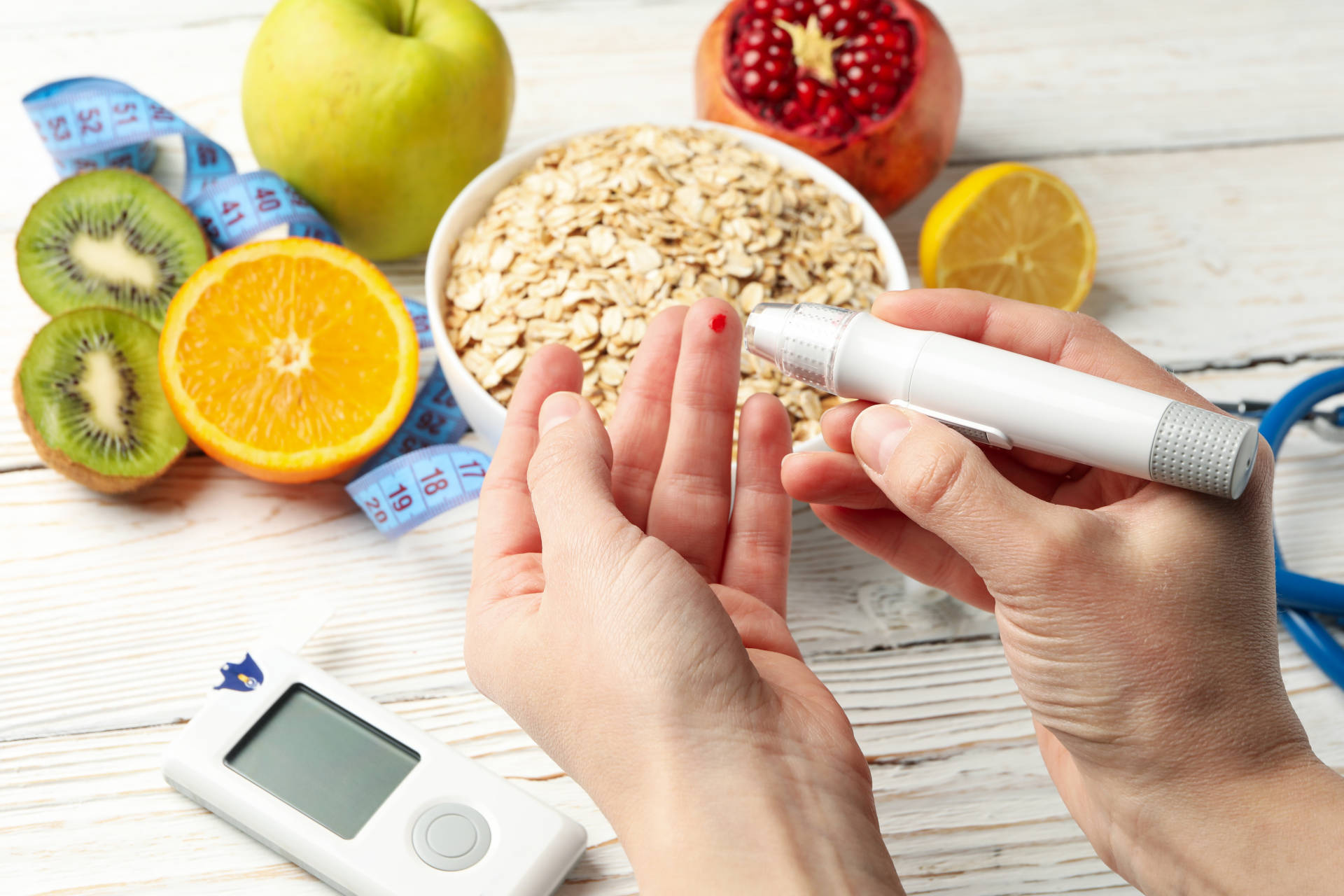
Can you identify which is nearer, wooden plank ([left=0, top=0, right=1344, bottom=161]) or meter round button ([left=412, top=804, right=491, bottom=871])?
meter round button ([left=412, top=804, right=491, bottom=871])

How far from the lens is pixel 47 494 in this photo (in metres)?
0.96

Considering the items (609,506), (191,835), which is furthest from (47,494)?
(609,506)

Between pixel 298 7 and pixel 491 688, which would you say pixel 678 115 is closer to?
pixel 298 7

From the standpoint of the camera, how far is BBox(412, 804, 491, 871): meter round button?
74 cm

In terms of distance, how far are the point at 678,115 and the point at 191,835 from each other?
3.16 feet

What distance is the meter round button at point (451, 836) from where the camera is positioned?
749 mm

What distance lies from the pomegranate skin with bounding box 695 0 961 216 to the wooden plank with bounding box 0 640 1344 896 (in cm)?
52

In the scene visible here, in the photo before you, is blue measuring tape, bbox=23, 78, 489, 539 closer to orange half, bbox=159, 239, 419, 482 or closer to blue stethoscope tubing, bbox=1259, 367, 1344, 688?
orange half, bbox=159, 239, 419, 482

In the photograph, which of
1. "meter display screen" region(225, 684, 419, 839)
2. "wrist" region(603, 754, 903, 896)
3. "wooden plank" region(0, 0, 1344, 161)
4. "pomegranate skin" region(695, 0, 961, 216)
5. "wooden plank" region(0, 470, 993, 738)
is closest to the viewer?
"wrist" region(603, 754, 903, 896)

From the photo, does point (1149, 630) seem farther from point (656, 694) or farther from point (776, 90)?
point (776, 90)

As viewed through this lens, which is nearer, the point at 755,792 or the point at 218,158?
the point at 755,792

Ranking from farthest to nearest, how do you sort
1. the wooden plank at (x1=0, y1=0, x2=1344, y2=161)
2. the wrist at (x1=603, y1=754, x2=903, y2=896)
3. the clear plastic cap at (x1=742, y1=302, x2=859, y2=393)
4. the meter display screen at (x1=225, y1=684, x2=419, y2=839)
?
1. the wooden plank at (x1=0, y1=0, x2=1344, y2=161)
2. the meter display screen at (x1=225, y1=684, x2=419, y2=839)
3. the clear plastic cap at (x1=742, y1=302, x2=859, y2=393)
4. the wrist at (x1=603, y1=754, x2=903, y2=896)

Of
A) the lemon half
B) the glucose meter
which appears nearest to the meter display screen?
the glucose meter

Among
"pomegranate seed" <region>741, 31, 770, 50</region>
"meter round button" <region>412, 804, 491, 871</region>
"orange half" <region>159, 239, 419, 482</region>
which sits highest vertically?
"pomegranate seed" <region>741, 31, 770, 50</region>
